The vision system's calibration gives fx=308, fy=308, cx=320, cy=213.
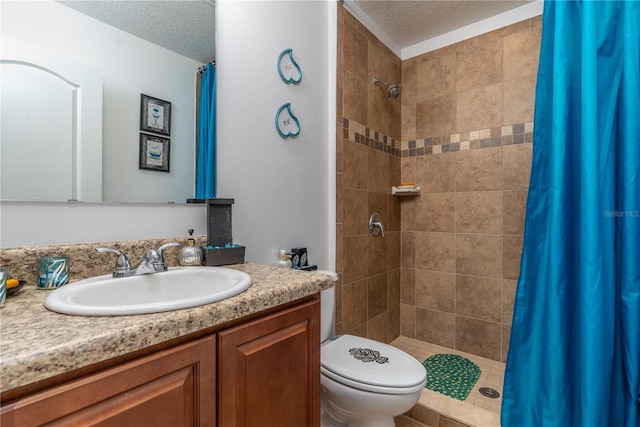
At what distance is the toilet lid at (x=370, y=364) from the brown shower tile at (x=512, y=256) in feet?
3.57

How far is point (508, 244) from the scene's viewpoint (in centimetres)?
200

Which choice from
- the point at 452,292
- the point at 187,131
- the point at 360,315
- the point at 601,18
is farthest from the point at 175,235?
the point at 452,292

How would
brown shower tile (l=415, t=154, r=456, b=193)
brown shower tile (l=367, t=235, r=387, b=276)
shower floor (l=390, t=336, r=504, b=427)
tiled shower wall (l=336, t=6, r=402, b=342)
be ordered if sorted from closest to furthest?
shower floor (l=390, t=336, r=504, b=427), tiled shower wall (l=336, t=6, r=402, b=342), brown shower tile (l=367, t=235, r=387, b=276), brown shower tile (l=415, t=154, r=456, b=193)

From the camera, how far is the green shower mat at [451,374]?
5.51 ft

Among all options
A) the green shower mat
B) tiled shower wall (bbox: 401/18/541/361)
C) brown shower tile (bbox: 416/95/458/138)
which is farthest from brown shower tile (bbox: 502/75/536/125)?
the green shower mat

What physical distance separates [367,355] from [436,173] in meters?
1.45

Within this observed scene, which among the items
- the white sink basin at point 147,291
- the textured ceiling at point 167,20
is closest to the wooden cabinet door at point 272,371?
the white sink basin at point 147,291

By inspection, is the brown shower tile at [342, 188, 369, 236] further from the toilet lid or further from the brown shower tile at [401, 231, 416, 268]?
the toilet lid

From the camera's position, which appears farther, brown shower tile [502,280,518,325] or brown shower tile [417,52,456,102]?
brown shower tile [417,52,456,102]

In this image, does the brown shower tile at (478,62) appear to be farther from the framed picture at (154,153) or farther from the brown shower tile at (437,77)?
the framed picture at (154,153)

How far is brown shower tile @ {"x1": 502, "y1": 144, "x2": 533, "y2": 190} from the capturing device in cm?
193

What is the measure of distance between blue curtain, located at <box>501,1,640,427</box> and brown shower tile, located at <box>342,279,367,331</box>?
0.88m

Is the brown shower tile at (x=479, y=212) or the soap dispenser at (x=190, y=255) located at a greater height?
the brown shower tile at (x=479, y=212)

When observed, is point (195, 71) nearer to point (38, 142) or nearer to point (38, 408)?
point (38, 142)
